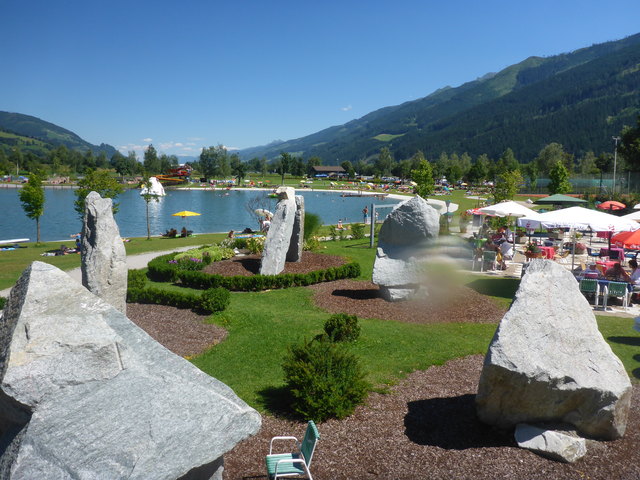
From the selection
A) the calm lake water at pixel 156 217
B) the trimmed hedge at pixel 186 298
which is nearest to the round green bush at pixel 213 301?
the trimmed hedge at pixel 186 298

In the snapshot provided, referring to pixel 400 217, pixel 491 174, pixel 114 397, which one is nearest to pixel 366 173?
pixel 491 174

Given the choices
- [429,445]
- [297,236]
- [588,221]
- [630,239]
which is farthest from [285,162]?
[429,445]

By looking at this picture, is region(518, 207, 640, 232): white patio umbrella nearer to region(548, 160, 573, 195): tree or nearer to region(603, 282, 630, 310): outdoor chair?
region(603, 282, 630, 310): outdoor chair

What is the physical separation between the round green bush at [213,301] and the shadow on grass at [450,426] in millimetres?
7441

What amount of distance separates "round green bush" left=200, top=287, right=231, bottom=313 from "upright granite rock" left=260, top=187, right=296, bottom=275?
3.94 metres

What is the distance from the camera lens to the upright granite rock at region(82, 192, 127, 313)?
1095 centimetres

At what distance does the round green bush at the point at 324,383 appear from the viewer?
7.24m

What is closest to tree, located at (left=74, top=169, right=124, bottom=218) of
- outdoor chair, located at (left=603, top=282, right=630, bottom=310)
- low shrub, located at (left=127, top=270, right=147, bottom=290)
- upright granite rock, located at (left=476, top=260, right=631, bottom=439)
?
low shrub, located at (left=127, top=270, right=147, bottom=290)

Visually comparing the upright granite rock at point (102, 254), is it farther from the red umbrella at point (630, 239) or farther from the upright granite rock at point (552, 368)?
the red umbrella at point (630, 239)

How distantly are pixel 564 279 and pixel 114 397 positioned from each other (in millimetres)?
5768

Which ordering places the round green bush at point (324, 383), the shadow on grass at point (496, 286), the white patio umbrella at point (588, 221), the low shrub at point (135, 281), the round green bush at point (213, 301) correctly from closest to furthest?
the round green bush at point (324, 383), the round green bush at point (213, 301), the low shrub at point (135, 281), the shadow on grass at point (496, 286), the white patio umbrella at point (588, 221)

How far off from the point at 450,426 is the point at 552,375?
1.71 m

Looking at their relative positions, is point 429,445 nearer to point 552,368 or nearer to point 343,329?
point 552,368

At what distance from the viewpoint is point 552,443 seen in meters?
6.08
